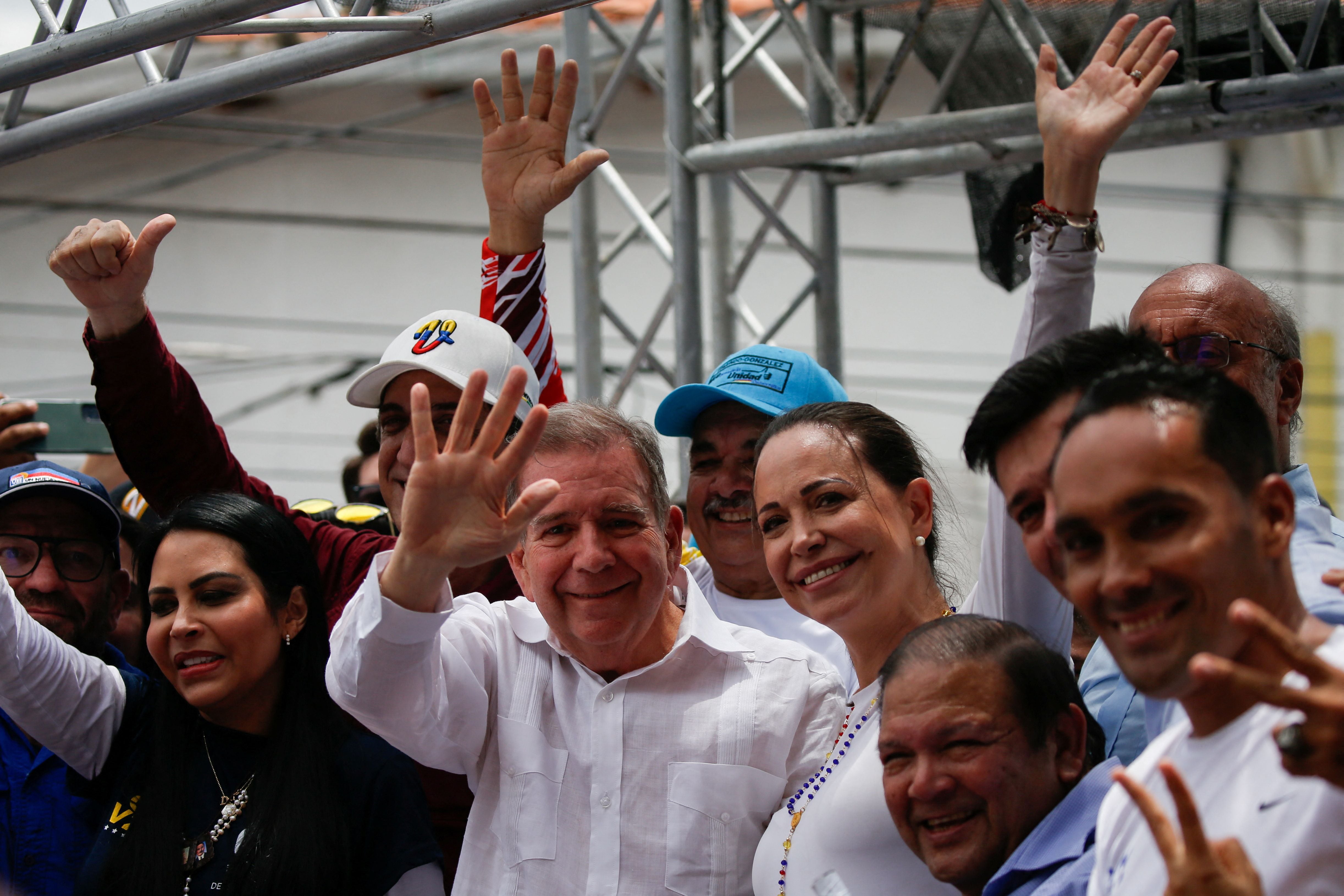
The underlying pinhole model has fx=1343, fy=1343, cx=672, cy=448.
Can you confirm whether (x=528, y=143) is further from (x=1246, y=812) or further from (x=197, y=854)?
(x=1246, y=812)

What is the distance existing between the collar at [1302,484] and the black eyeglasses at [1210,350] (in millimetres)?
201

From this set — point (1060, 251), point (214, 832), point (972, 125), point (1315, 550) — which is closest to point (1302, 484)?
point (1315, 550)

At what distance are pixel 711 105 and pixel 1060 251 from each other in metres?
2.83

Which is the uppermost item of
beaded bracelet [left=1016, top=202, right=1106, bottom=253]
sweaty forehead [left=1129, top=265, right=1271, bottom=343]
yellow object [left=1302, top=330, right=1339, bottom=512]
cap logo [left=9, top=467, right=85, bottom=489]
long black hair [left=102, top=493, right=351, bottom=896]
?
beaded bracelet [left=1016, top=202, right=1106, bottom=253]

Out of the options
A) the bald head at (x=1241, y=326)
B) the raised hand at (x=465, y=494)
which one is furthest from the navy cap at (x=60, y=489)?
the bald head at (x=1241, y=326)

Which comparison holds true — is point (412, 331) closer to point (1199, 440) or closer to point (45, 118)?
point (45, 118)

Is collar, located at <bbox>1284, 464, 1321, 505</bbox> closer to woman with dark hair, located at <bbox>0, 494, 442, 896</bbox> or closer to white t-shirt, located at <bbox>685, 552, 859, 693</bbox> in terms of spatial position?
white t-shirt, located at <bbox>685, 552, 859, 693</bbox>

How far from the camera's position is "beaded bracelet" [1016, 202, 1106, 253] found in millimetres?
1933

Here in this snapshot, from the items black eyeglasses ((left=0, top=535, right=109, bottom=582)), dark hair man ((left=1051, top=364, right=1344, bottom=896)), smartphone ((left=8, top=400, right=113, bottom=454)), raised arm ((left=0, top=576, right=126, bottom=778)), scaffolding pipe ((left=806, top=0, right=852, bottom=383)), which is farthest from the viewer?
scaffolding pipe ((left=806, top=0, right=852, bottom=383))

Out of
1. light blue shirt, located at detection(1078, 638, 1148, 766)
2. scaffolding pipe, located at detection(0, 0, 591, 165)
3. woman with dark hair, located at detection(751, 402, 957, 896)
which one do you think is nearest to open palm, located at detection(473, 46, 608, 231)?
scaffolding pipe, located at detection(0, 0, 591, 165)

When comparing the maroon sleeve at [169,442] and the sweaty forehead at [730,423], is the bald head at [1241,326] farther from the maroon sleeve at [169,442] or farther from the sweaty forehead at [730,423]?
the maroon sleeve at [169,442]

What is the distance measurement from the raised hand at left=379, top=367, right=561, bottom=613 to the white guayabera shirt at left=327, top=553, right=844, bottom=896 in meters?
0.09

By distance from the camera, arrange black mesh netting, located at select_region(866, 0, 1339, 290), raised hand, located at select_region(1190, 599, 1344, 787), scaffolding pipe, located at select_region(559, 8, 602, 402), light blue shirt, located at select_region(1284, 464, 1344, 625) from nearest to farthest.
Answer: raised hand, located at select_region(1190, 599, 1344, 787), light blue shirt, located at select_region(1284, 464, 1344, 625), black mesh netting, located at select_region(866, 0, 1339, 290), scaffolding pipe, located at select_region(559, 8, 602, 402)

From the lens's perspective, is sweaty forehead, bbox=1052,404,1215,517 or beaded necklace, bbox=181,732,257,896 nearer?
sweaty forehead, bbox=1052,404,1215,517
